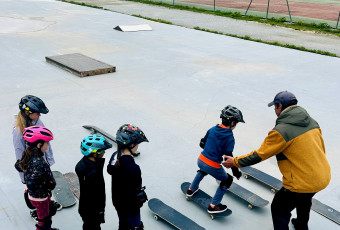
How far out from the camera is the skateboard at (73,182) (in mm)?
5321

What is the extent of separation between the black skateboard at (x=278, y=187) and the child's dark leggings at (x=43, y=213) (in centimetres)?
337

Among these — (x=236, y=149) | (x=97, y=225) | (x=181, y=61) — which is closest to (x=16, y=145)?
(x=97, y=225)

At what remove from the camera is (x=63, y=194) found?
5.28 meters

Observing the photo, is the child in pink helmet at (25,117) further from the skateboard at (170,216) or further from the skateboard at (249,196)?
the skateboard at (249,196)

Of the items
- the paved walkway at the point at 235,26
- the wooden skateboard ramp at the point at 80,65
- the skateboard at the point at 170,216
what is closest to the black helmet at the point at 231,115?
the skateboard at the point at 170,216

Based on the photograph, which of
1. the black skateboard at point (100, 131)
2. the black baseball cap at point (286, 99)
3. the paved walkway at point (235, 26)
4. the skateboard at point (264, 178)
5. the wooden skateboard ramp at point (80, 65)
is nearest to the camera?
the black baseball cap at point (286, 99)

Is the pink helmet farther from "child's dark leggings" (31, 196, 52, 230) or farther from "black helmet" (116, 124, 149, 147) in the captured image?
"black helmet" (116, 124, 149, 147)

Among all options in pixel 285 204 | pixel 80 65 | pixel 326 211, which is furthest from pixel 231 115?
pixel 80 65

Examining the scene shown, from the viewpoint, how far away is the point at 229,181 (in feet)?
15.6

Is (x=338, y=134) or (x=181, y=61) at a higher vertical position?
(x=181, y=61)

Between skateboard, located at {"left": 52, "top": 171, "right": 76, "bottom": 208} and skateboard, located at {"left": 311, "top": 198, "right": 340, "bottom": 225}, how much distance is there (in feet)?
12.3

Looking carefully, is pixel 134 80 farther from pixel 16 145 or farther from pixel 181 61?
pixel 16 145

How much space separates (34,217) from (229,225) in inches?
108

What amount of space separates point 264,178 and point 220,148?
1719 millimetres
